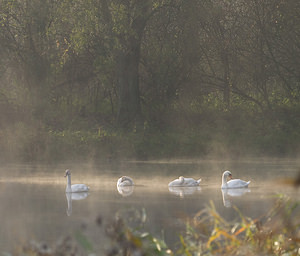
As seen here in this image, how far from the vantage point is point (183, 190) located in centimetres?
1716

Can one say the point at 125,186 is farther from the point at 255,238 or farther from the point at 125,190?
the point at 255,238

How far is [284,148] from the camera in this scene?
26047mm

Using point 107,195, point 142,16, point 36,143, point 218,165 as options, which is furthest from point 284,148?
point 107,195

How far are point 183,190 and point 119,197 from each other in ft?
6.15

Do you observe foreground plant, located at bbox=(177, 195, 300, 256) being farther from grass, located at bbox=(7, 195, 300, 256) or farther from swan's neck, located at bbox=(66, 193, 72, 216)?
swan's neck, located at bbox=(66, 193, 72, 216)

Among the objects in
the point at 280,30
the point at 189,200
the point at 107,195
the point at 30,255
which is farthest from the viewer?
the point at 280,30

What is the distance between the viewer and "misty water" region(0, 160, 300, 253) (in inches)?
438

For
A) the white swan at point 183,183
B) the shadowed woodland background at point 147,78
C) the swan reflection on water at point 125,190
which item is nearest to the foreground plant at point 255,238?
the swan reflection on water at point 125,190

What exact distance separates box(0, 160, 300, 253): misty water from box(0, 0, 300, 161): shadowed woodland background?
133 inches

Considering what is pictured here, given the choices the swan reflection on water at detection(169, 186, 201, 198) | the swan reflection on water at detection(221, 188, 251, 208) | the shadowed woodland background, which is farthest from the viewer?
the shadowed woodland background

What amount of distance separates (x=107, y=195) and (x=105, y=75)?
502 inches

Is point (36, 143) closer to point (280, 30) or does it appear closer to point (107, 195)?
point (280, 30)

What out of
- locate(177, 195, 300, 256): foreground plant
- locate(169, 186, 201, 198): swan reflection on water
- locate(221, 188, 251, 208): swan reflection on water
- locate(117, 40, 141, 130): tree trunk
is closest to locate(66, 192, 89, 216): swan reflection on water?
locate(169, 186, 201, 198): swan reflection on water

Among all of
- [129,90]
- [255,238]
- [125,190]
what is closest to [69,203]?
[125,190]
